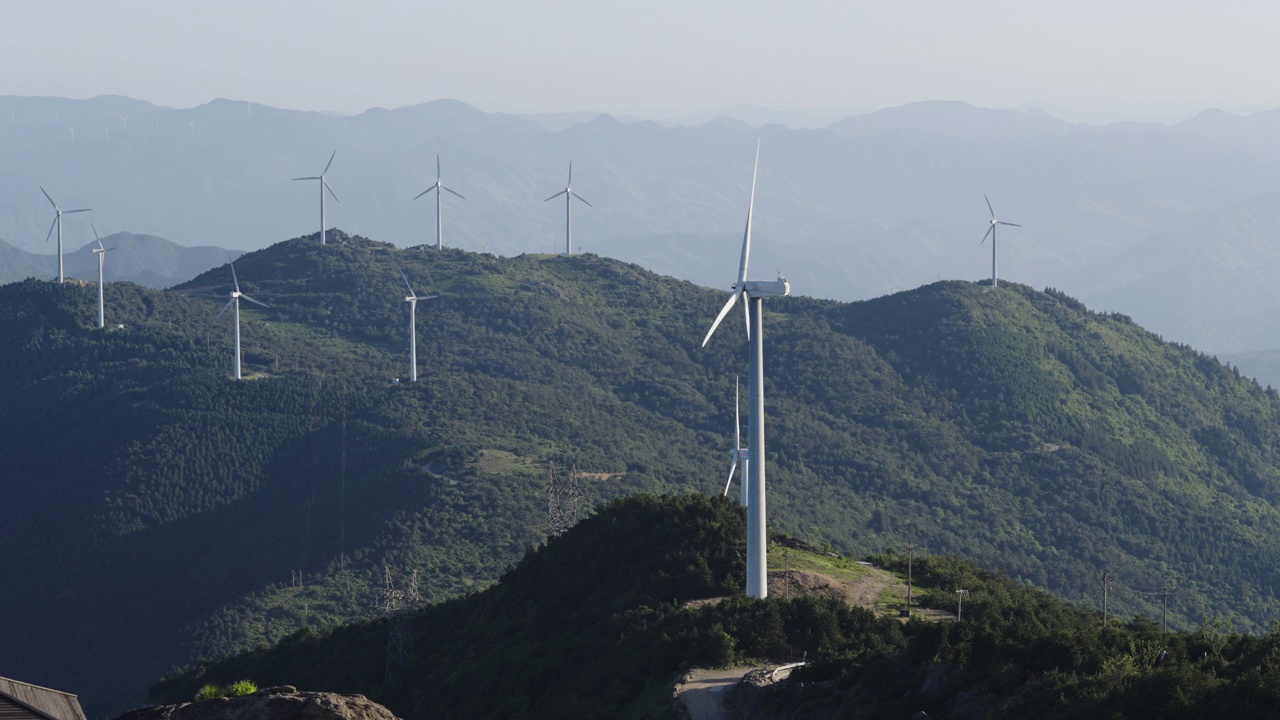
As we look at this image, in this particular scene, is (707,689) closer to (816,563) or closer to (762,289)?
(762,289)

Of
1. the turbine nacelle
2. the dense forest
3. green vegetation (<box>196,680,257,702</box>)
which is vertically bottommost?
the dense forest

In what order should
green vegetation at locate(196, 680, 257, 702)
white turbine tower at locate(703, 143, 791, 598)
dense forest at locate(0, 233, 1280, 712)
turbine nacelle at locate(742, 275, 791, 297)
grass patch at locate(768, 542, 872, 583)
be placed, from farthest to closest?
1. dense forest at locate(0, 233, 1280, 712)
2. grass patch at locate(768, 542, 872, 583)
3. turbine nacelle at locate(742, 275, 791, 297)
4. white turbine tower at locate(703, 143, 791, 598)
5. green vegetation at locate(196, 680, 257, 702)

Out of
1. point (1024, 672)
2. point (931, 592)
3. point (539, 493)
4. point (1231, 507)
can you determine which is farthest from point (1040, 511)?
point (1024, 672)

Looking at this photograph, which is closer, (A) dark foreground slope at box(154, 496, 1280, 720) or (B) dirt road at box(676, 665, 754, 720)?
(A) dark foreground slope at box(154, 496, 1280, 720)

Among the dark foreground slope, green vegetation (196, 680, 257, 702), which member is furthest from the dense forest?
green vegetation (196, 680, 257, 702)

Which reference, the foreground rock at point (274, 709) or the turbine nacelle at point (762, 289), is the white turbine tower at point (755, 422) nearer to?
the turbine nacelle at point (762, 289)

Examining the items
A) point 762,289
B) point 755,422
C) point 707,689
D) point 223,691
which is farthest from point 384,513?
point 223,691

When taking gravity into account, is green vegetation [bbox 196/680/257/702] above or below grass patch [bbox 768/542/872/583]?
above

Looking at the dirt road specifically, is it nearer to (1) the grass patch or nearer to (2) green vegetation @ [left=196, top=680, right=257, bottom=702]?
(1) the grass patch

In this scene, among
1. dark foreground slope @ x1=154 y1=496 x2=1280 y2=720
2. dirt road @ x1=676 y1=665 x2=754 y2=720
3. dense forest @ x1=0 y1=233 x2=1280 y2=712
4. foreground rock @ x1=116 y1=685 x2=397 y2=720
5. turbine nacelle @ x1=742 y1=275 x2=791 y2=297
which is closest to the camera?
foreground rock @ x1=116 y1=685 x2=397 y2=720
